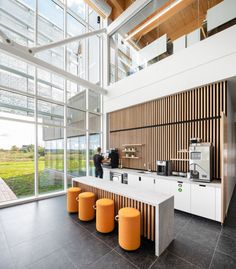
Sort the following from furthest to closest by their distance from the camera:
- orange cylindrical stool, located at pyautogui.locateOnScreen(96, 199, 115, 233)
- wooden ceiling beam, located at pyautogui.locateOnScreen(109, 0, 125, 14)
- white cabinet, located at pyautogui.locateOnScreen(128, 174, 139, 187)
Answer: wooden ceiling beam, located at pyautogui.locateOnScreen(109, 0, 125, 14)
white cabinet, located at pyautogui.locateOnScreen(128, 174, 139, 187)
orange cylindrical stool, located at pyautogui.locateOnScreen(96, 199, 115, 233)

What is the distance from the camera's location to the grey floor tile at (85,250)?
89.6 inches

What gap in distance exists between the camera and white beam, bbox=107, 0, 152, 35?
597 cm

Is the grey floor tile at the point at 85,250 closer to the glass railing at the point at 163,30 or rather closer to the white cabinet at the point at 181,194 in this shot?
the white cabinet at the point at 181,194

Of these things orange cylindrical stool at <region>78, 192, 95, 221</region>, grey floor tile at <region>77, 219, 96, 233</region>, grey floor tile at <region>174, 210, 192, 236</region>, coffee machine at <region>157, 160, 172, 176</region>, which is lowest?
grey floor tile at <region>174, 210, 192, 236</region>

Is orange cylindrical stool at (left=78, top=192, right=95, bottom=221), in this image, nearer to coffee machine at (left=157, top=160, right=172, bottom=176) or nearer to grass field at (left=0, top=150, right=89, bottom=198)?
coffee machine at (left=157, top=160, right=172, bottom=176)

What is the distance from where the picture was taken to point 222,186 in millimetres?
3270

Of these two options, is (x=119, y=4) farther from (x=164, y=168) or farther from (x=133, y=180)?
(x=133, y=180)

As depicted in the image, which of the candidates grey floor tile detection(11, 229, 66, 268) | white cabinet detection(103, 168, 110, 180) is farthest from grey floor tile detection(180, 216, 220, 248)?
white cabinet detection(103, 168, 110, 180)

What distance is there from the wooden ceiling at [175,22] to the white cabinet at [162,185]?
4669mm

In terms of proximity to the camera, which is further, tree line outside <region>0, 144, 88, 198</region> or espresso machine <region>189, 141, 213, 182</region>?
tree line outside <region>0, 144, 88, 198</region>

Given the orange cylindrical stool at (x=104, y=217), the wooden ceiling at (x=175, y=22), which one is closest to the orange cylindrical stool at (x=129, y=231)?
the orange cylindrical stool at (x=104, y=217)

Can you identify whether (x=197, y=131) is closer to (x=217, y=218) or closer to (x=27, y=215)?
(x=217, y=218)

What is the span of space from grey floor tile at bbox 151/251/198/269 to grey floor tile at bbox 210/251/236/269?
34 centimetres

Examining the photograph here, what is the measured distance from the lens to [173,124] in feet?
16.0
